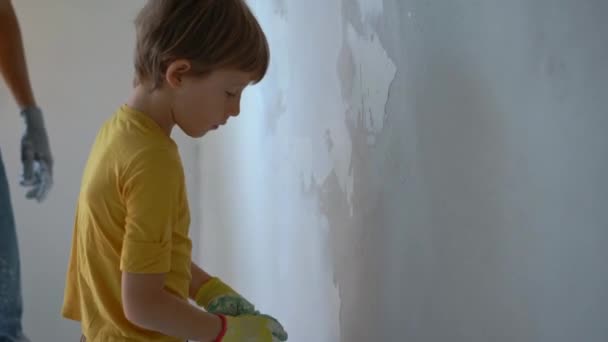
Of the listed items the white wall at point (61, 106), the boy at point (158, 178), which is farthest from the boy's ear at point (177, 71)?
the white wall at point (61, 106)

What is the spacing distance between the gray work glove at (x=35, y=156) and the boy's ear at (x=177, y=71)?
46 centimetres

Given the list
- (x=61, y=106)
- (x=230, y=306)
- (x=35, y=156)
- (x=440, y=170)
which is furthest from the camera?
(x=61, y=106)

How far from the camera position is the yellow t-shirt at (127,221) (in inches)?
35.8

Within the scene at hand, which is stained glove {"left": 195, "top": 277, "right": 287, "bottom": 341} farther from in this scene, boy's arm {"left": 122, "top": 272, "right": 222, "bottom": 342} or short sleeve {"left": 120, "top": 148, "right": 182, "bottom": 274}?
short sleeve {"left": 120, "top": 148, "right": 182, "bottom": 274}

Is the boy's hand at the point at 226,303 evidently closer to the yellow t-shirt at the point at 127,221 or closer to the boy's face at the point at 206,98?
the yellow t-shirt at the point at 127,221

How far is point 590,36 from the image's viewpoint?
0.61 metres

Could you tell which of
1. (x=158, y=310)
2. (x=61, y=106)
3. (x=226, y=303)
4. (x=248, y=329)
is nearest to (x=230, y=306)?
(x=226, y=303)

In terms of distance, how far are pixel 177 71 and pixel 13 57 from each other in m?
0.45

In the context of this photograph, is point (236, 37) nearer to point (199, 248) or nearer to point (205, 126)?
point (205, 126)

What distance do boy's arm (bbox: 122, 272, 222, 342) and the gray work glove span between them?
1.63 feet

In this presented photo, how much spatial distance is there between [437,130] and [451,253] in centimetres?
18

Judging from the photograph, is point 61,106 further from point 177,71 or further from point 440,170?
point 440,170

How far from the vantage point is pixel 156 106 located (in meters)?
1.02

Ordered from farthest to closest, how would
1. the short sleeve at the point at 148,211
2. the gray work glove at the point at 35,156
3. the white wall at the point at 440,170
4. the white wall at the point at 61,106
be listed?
the white wall at the point at 61,106 < the gray work glove at the point at 35,156 < the short sleeve at the point at 148,211 < the white wall at the point at 440,170
